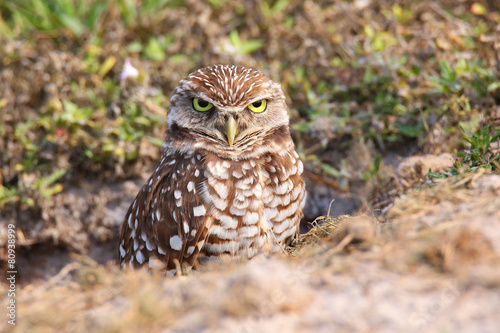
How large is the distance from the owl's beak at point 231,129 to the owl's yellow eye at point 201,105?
0.16m

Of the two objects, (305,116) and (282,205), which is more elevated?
(305,116)

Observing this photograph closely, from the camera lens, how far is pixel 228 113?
2.82 metres

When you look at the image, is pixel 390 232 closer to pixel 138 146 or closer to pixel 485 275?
pixel 485 275

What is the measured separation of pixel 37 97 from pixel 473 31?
4006 millimetres

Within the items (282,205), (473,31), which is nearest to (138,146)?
(282,205)

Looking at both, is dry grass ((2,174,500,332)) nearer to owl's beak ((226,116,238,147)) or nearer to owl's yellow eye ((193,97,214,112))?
owl's beak ((226,116,238,147))

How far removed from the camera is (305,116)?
443 centimetres

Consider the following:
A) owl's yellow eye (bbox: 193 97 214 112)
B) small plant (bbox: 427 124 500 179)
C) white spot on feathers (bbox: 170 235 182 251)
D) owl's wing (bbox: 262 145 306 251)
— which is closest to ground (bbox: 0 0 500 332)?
small plant (bbox: 427 124 500 179)

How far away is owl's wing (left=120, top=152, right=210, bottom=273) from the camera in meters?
2.72

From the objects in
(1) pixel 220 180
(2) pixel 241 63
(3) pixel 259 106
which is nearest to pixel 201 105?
(3) pixel 259 106

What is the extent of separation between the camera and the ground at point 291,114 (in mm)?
2337

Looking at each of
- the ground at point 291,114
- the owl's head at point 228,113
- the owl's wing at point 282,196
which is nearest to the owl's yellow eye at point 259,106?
the owl's head at point 228,113

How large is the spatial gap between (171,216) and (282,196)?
26.0 inches

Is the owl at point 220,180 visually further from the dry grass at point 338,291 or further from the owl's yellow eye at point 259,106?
the dry grass at point 338,291
